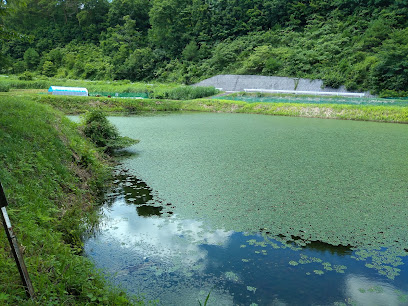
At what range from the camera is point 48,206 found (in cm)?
380

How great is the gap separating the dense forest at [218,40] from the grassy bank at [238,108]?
6960 millimetres

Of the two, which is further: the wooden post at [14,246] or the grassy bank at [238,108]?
the grassy bank at [238,108]

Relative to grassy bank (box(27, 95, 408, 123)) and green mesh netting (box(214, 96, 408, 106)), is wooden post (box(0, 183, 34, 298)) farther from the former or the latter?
green mesh netting (box(214, 96, 408, 106))

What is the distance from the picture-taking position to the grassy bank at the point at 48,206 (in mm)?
2365

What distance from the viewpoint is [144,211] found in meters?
4.67

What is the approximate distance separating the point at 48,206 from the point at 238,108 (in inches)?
634

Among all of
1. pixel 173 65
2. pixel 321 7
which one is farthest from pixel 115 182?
pixel 321 7

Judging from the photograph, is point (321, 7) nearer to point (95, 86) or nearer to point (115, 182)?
point (95, 86)

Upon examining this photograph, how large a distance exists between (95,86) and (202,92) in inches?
428

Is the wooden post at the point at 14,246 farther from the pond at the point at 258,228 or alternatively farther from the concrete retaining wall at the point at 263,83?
the concrete retaining wall at the point at 263,83

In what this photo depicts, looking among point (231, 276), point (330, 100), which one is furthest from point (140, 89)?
point (231, 276)


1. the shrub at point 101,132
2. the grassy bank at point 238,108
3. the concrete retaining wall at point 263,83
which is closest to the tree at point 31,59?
the concrete retaining wall at point 263,83

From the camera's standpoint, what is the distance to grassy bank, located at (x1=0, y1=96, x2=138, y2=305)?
2.37 m

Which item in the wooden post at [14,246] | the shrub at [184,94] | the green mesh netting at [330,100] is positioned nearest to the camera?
the wooden post at [14,246]
